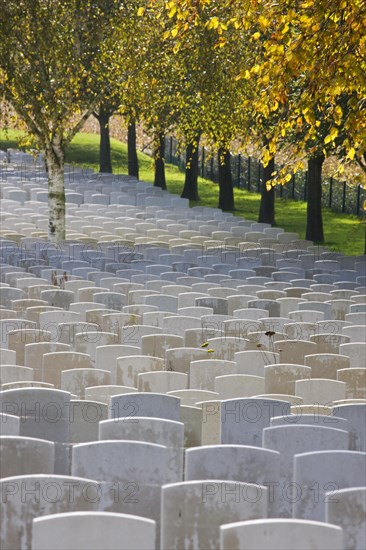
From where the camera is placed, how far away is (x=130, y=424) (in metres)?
8.37

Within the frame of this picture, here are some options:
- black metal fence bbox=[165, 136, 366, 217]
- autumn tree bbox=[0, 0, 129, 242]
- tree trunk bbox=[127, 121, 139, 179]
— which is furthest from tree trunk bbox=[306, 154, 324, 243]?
tree trunk bbox=[127, 121, 139, 179]

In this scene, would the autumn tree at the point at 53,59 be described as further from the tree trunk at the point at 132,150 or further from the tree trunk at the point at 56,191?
the tree trunk at the point at 132,150

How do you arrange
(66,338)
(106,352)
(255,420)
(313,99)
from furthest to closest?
1. (66,338)
2. (106,352)
3. (313,99)
4. (255,420)

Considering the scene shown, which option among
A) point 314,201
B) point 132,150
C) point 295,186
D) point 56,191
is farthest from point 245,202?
point 56,191

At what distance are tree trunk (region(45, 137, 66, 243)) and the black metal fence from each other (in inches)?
485

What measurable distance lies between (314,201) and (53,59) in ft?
36.2

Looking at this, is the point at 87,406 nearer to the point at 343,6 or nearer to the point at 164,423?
the point at 164,423

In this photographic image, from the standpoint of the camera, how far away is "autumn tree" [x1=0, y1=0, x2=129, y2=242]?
69.6 ft

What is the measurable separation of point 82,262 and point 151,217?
825 centimetres

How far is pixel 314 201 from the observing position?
2997 cm

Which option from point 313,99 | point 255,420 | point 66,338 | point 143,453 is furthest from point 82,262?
point 143,453

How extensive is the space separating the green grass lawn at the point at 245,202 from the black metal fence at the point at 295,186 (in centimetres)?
56

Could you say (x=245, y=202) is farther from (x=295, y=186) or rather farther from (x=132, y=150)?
(x=132, y=150)

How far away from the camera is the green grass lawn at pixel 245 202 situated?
3319 centimetres
